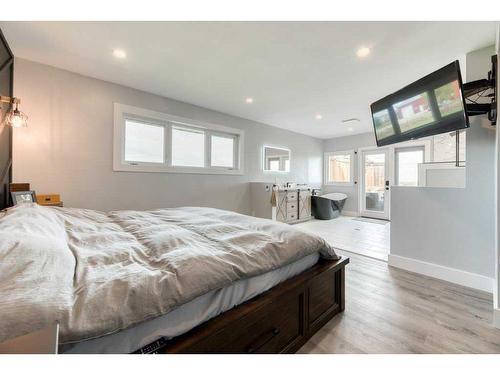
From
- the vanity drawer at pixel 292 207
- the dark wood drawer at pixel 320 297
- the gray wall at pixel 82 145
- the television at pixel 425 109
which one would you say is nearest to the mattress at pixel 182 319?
the dark wood drawer at pixel 320 297

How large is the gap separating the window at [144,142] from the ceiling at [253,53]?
0.59m

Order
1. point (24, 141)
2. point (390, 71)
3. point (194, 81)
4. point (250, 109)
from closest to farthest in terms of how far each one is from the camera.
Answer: point (24, 141) → point (390, 71) → point (194, 81) → point (250, 109)

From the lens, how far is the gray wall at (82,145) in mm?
2529

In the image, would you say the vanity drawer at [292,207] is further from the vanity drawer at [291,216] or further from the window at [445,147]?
the window at [445,147]

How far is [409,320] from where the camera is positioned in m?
1.61

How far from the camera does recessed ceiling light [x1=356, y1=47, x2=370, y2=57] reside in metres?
2.24

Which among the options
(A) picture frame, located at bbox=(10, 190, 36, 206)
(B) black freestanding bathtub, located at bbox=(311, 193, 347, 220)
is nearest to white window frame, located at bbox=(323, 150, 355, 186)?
(B) black freestanding bathtub, located at bbox=(311, 193, 347, 220)

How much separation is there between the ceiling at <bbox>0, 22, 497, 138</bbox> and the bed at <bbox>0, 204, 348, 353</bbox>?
70.8 inches

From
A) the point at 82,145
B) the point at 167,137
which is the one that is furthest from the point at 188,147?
the point at 82,145

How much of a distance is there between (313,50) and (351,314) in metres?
2.56
